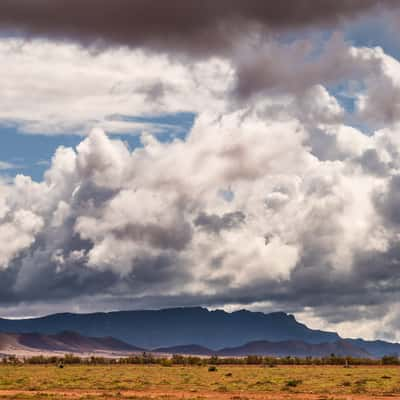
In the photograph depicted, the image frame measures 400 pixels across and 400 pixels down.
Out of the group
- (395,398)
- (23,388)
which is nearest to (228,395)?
(395,398)

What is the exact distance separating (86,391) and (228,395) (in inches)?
644

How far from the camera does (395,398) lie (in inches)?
3317

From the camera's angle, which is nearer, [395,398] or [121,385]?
[395,398]

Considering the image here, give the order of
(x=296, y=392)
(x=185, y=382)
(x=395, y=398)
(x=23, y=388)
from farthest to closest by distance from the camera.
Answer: (x=185, y=382) < (x=23, y=388) < (x=296, y=392) < (x=395, y=398)

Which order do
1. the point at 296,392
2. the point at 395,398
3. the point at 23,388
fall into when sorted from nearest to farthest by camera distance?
1. the point at 395,398
2. the point at 296,392
3. the point at 23,388

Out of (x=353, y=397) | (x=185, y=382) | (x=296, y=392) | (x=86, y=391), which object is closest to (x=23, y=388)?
(x=86, y=391)

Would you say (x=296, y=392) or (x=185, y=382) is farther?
(x=185, y=382)

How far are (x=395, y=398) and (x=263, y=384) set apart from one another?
942 inches

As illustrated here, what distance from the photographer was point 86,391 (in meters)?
94.3

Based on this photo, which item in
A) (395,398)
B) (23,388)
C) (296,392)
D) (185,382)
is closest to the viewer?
(395,398)

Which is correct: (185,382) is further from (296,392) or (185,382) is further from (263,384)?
(296,392)

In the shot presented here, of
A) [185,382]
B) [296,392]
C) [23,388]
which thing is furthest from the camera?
[185,382]

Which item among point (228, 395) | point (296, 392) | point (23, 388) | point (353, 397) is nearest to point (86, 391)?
point (23, 388)

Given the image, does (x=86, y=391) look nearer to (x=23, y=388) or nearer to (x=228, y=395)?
(x=23, y=388)
